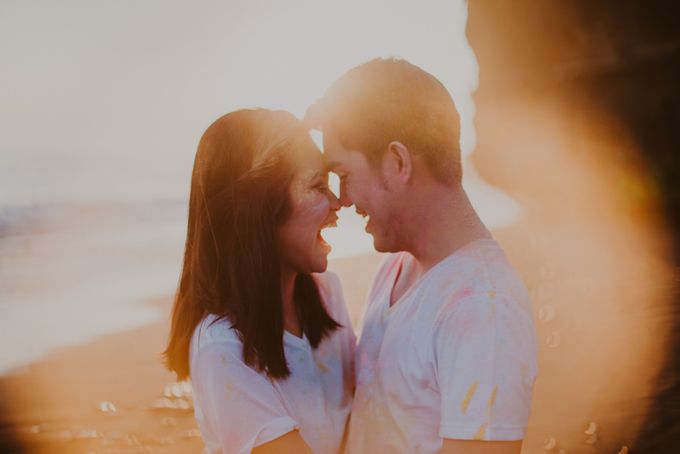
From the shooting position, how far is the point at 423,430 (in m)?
2.78

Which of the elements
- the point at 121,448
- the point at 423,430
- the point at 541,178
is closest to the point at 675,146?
the point at 541,178

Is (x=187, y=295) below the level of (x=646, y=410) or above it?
above

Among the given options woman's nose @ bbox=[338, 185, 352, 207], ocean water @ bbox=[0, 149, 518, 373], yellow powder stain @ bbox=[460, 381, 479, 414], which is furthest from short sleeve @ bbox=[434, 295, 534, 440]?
ocean water @ bbox=[0, 149, 518, 373]

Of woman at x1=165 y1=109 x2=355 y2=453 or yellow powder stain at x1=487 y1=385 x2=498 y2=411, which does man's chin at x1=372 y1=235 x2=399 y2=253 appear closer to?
woman at x1=165 y1=109 x2=355 y2=453

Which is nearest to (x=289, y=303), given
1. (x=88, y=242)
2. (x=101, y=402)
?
(x=101, y=402)

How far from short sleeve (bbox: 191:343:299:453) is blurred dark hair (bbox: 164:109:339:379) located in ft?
0.89

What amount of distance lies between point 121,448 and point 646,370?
15.3ft

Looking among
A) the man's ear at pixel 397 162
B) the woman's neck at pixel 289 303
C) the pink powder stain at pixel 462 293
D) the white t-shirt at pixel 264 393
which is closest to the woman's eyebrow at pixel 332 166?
the man's ear at pixel 397 162

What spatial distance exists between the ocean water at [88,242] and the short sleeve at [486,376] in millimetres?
7058

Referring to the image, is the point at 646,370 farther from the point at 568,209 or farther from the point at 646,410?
the point at 568,209

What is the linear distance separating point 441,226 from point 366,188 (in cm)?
40

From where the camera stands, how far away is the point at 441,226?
304 centimetres

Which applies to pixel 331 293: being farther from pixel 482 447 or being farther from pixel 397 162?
pixel 482 447

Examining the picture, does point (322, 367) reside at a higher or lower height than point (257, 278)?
lower
